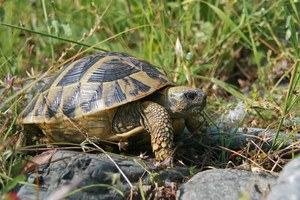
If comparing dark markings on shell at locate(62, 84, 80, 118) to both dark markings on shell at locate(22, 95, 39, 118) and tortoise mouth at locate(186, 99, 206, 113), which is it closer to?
dark markings on shell at locate(22, 95, 39, 118)

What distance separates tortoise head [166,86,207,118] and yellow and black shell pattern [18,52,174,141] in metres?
0.09

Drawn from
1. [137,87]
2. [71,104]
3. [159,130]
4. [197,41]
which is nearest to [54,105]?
[71,104]

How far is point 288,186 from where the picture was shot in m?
1.84

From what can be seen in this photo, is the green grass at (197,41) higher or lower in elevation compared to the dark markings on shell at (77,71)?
lower

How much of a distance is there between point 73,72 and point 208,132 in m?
0.82

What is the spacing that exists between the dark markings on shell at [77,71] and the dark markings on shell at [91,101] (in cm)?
16

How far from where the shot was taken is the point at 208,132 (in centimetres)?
307

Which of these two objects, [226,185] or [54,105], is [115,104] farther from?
[226,185]

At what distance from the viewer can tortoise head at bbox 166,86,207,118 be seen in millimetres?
2780

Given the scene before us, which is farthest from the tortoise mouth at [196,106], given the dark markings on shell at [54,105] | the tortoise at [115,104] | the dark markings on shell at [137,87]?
the dark markings on shell at [54,105]

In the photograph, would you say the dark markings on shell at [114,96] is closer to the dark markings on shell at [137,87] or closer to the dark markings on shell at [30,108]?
the dark markings on shell at [137,87]

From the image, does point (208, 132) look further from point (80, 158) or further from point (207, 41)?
point (207, 41)

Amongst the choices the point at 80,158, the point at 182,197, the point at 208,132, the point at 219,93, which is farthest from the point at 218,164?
the point at 219,93

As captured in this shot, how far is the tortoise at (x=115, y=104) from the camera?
269 centimetres
